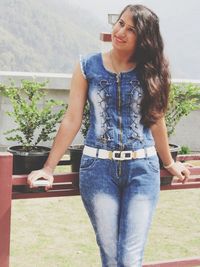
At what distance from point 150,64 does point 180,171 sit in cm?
54

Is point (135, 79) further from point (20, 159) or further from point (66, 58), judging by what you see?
point (66, 58)

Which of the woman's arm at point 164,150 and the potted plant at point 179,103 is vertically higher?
the potted plant at point 179,103

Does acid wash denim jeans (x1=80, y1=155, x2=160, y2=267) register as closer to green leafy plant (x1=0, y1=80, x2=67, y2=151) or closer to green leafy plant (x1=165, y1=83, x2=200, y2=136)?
green leafy plant (x1=0, y1=80, x2=67, y2=151)

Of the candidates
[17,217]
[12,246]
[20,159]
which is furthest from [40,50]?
[20,159]

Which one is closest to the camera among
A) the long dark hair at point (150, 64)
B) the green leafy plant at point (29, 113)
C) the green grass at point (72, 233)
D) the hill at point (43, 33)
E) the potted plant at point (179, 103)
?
the long dark hair at point (150, 64)

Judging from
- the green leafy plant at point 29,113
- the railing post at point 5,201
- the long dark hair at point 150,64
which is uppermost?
the long dark hair at point 150,64

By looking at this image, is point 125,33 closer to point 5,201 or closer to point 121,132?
point 121,132

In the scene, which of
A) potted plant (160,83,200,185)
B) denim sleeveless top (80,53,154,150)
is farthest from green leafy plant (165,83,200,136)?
denim sleeveless top (80,53,154,150)

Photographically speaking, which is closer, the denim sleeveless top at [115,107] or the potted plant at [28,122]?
the denim sleeveless top at [115,107]

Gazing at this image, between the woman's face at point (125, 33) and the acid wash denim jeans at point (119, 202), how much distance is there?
46 centimetres

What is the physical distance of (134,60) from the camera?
2.21 meters

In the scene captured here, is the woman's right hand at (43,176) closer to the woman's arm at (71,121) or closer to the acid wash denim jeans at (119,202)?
the woman's arm at (71,121)

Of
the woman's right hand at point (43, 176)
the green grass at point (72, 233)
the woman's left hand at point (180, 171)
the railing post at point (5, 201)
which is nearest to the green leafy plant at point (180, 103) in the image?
the woman's left hand at point (180, 171)

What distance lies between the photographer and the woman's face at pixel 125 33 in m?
2.12
